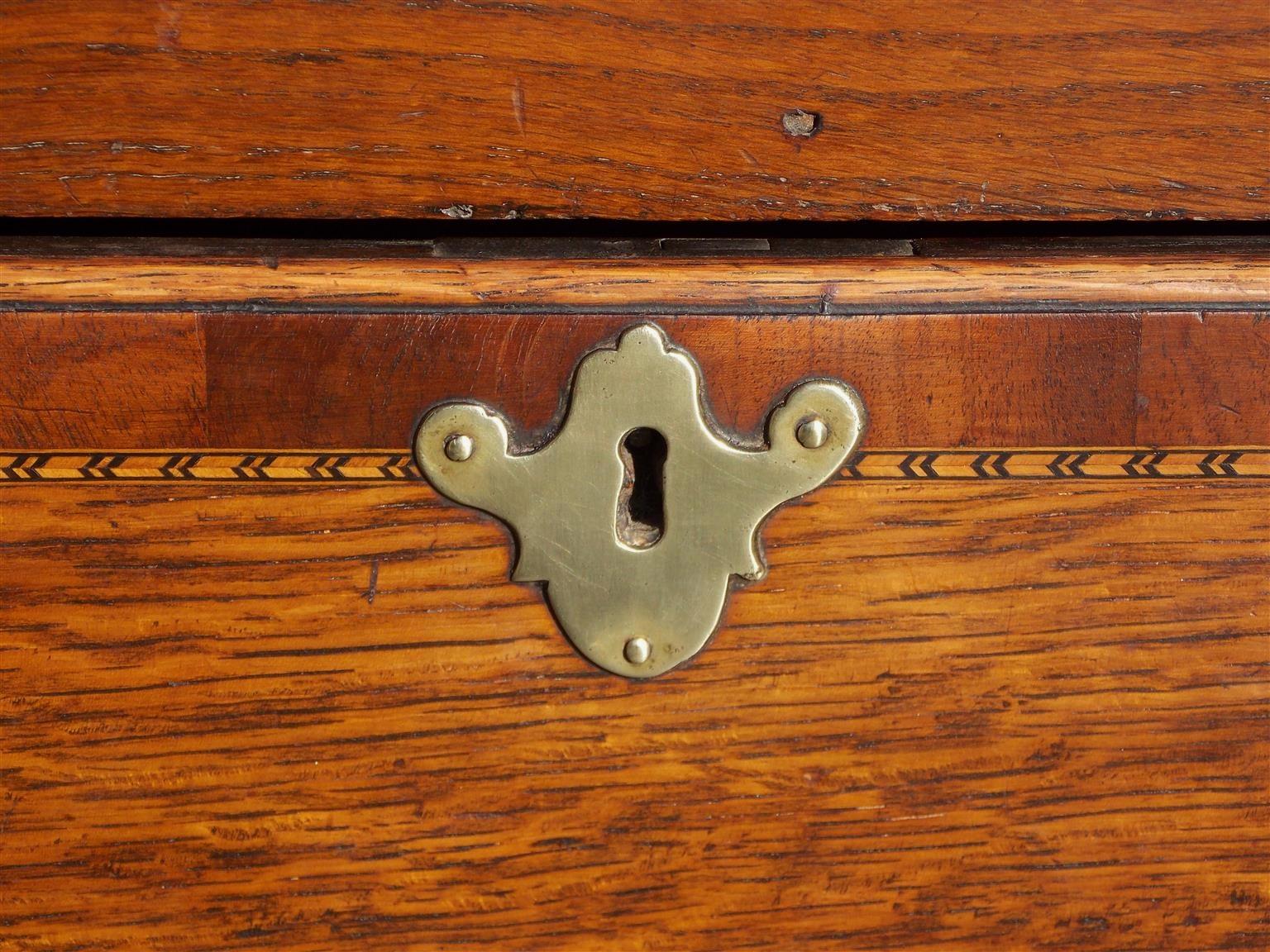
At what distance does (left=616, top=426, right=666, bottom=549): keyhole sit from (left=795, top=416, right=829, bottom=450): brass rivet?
2.9 inches

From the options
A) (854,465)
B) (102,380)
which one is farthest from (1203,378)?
(102,380)

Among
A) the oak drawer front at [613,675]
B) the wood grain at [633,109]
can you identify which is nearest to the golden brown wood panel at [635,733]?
the oak drawer front at [613,675]

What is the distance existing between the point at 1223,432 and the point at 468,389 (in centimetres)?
41

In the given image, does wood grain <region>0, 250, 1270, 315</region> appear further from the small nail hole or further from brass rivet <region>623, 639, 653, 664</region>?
brass rivet <region>623, 639, 653, 664</region>

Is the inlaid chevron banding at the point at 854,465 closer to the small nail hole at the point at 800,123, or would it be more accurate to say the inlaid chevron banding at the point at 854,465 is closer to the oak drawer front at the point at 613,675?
the oak drawer front at the point at 613,675

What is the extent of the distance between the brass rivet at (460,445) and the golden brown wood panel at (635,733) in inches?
1.3

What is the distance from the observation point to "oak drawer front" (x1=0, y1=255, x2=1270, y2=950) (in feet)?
1.94

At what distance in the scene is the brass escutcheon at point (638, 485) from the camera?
596mm

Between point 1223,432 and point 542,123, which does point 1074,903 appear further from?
point 542,123

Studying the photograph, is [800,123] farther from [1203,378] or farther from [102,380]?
[102,380]

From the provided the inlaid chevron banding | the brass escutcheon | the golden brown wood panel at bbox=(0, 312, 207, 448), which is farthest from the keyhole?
the golden brown wood panel at bbox=(0, 312, 207, 448)

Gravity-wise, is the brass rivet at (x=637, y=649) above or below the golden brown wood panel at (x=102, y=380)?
below

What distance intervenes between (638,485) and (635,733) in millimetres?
140

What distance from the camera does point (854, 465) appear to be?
612mm
